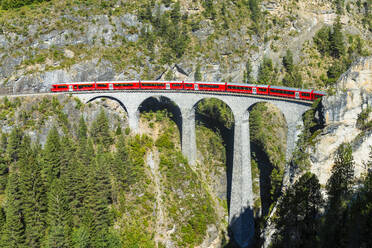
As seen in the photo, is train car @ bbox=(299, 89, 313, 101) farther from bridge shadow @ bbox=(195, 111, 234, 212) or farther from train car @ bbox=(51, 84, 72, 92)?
train car @ bbox=(51, 84, 72, 92)

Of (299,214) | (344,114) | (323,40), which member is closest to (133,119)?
(299,214)

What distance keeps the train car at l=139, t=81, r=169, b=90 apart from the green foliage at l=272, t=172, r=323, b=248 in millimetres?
35541

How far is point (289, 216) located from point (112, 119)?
1747 inches

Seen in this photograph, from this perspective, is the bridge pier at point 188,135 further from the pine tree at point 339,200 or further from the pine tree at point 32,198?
the pine tree at point 339,200

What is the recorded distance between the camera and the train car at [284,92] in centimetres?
5861

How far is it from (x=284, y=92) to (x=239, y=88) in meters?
8.50

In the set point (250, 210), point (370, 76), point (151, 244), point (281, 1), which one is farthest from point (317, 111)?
point (281, 1)

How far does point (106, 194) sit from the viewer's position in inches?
2432

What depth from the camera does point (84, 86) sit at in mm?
75938

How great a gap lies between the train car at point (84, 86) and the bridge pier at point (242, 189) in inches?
1265

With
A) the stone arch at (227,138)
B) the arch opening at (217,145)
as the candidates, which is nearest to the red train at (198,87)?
the arch opening at (217,145)

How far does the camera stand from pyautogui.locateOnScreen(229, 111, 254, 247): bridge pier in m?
64.6

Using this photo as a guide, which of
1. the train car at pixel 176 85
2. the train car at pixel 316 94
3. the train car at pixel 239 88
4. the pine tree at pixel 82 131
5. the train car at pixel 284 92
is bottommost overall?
the pine tree at pixel 82 131

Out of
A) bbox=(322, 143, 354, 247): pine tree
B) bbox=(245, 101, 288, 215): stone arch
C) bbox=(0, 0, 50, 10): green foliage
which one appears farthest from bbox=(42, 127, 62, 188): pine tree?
bbox=(0, 0, 50, 10): green foliage
